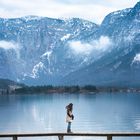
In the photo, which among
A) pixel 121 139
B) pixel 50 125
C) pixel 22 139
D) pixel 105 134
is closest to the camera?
pixel 105 134

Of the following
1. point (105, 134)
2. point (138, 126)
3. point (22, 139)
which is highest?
point (138, 126)

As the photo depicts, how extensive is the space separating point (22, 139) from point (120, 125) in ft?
249

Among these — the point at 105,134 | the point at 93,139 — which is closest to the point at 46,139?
the point at 93,139

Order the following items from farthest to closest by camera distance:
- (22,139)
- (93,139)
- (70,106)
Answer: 1. (93,139)
2. (22,139)
3. (70,106)

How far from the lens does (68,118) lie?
117 ft

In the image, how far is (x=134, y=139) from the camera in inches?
4200

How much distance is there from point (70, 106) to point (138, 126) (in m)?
120

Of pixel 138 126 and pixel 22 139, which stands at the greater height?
pixel 138 126

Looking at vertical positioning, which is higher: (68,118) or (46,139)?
(46,139)

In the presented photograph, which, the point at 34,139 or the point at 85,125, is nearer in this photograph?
the point at 34,139

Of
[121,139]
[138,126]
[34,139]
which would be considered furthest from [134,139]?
[138,126]

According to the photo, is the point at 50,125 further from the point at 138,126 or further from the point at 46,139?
the point at 46,139

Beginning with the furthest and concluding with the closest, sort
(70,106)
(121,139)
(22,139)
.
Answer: (121,139), (22,139), (70,106)

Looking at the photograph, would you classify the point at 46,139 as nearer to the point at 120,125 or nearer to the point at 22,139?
the point at 22,139
